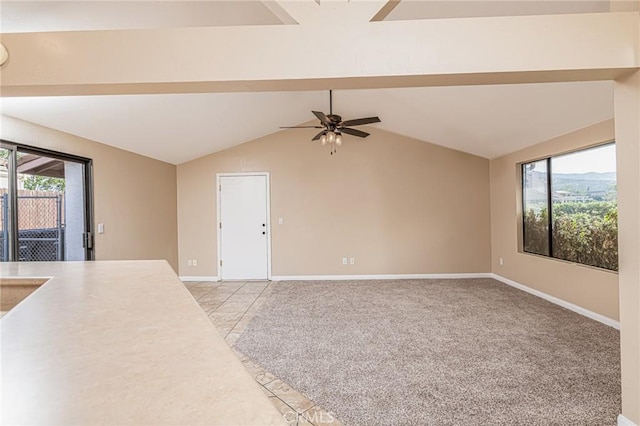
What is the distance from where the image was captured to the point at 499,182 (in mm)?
5512

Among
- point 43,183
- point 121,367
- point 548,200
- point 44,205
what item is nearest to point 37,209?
point 44,205

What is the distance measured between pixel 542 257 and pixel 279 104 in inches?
172

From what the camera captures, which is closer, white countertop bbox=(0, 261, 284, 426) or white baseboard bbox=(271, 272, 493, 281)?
white countertop bbox=(0, 261, 284, 426)

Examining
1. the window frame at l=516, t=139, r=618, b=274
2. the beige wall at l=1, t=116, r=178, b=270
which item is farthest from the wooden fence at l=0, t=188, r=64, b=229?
the window frame at l=516, t=139, r=618, b=274

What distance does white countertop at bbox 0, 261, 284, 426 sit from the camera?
46 cm

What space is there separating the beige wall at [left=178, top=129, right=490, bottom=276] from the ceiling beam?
4.18 m

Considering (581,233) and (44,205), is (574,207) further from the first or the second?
(44,205)

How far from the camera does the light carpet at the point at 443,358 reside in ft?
6.56

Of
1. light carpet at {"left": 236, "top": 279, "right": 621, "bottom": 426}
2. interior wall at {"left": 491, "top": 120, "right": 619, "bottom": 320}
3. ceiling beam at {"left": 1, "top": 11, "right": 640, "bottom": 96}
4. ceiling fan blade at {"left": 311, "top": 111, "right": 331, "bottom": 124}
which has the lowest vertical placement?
light carpet at {"left": 236, "top": 279, "right": 621, "bottom": 426}

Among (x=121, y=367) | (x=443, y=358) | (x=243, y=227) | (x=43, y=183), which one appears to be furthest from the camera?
(x=243, y=227)

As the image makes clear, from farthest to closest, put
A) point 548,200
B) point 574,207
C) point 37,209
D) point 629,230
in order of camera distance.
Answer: point 548,200 < point 574,207 < point 37,209 < point 629,230

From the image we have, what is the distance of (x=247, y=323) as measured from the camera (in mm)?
3594

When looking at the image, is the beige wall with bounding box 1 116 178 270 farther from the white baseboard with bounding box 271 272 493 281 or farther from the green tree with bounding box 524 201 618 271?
the green tree with bounding box 524 201 618 271

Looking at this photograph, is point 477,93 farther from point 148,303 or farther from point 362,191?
point 148,303
